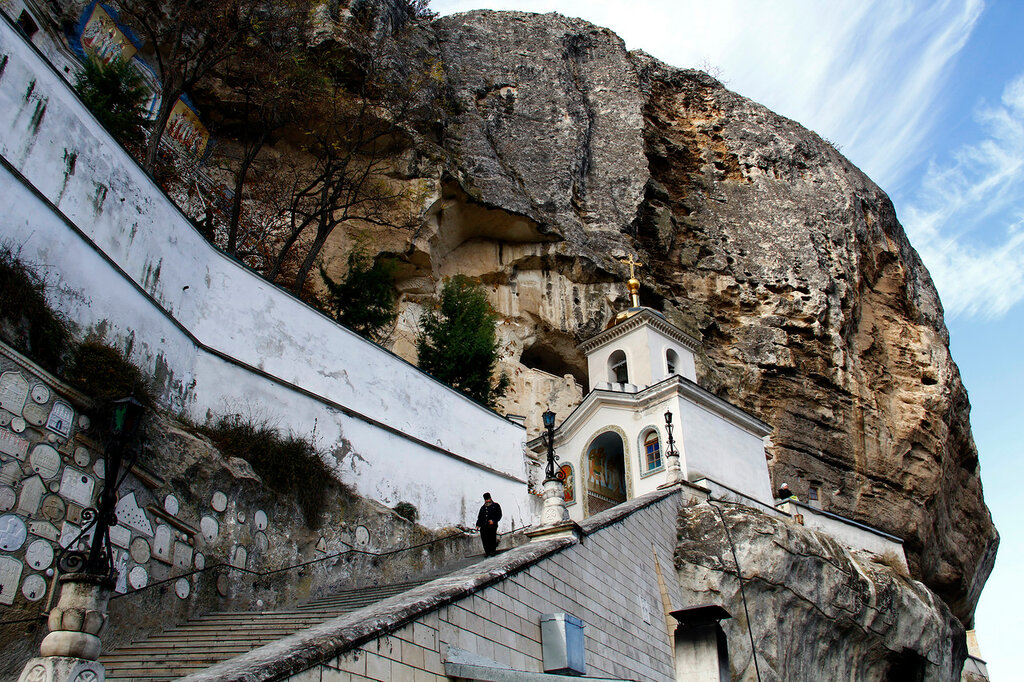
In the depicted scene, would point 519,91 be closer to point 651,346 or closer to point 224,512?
point 651,346

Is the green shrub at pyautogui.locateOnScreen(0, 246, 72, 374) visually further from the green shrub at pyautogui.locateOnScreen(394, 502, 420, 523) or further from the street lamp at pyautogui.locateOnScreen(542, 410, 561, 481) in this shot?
the street lamp at pyautogui.locateOnScreen(542, 410, 561, 481)

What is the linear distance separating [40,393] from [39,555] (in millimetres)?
1499

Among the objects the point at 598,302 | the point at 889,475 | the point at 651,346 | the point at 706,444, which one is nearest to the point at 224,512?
the point at 706,444

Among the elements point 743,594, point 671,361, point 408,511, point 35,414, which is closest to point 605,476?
point 671,361

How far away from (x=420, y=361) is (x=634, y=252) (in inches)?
446

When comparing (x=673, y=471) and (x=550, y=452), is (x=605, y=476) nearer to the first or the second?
(x=673, y=471)

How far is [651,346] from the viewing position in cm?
2239

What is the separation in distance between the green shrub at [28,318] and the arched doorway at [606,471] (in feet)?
45.8

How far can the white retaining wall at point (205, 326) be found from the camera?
8438 mm

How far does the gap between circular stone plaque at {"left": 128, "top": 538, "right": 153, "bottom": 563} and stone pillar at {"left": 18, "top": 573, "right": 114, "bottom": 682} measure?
3.06 m

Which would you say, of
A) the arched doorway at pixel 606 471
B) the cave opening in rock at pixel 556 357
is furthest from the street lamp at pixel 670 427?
the cave opening in rock at pixel 556 357

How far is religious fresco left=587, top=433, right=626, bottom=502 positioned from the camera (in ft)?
66.7

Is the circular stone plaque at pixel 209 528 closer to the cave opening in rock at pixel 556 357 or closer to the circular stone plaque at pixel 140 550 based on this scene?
the circular stone plaque at pixel 140 550

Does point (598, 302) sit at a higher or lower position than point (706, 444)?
higher
